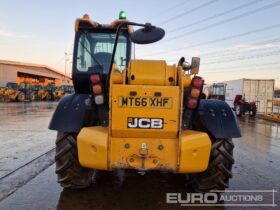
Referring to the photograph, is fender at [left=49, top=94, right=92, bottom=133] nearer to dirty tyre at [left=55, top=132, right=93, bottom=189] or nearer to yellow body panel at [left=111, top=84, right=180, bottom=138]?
dirty tyre at [left=55, top=132, right=93, bottom=189]

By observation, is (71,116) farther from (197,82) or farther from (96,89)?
(197,82)

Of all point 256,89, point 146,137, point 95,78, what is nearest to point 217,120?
point 146,137

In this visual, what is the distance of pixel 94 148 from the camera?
342 cm

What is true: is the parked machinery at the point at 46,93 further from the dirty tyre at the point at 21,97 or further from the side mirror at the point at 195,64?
the side mirror at the point at 195,64

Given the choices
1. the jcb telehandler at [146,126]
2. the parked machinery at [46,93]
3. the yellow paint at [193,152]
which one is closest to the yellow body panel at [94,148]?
the jcb telehandler at [146,126]

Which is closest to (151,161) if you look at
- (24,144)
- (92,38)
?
(92,38)

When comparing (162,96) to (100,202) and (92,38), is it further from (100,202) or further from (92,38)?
(92,38)

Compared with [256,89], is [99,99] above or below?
below

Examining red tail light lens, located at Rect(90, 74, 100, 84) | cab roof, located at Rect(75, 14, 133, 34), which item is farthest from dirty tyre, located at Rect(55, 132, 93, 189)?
cab roof, located at Rect(75, 14, 133, 34)

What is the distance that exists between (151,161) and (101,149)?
62 cm

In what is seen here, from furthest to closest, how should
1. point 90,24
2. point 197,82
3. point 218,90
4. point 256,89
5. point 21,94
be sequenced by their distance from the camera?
point 21,94, point 218,90, point 256,89, point 90,24, point 197,82

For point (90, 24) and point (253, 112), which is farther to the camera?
point (253, 112)

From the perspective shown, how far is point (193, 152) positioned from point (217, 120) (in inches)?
29.3

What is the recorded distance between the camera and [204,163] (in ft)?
11.3
